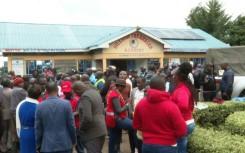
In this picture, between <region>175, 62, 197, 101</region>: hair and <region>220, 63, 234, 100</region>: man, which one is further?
<region>220, 63, 234, 100</region>: man

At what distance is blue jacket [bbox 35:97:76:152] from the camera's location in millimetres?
4758

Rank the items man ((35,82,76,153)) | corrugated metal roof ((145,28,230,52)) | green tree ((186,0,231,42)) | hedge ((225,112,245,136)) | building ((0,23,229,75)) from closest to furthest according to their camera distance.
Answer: man ((35,82,76,153)) < hedge ((225,112,245,136)) < building ((0,23,229,75)) < corrugated metal roof ((145,28,230,52)) < green tree ((186,0,231,42))

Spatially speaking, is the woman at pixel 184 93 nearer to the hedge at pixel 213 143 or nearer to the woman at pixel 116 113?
the hedge at pixel 213 143

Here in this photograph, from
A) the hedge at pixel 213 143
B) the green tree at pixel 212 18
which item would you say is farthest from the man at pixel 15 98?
the green tree at pixel 212 18

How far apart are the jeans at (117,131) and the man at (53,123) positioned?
4.76 feet

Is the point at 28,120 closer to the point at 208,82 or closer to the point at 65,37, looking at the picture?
the point at 208,82

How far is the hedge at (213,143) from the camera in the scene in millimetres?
4793

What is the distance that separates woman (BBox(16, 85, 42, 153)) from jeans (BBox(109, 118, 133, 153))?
150 centimetres

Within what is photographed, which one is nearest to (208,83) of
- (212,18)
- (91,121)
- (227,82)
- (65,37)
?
(227,82)

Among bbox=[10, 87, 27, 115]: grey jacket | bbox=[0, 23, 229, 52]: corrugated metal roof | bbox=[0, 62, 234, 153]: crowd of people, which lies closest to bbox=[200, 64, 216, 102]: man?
bbox=[0, 62, 234, 153]: crowd of people

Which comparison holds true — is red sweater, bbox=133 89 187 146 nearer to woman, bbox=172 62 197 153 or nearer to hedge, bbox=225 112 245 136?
woman, bbox=172 62 197 153

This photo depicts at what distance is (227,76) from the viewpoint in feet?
34.3

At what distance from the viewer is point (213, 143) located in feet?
16.8

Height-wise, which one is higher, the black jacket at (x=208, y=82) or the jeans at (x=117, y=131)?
the black jacket at (x=208, y=82)
